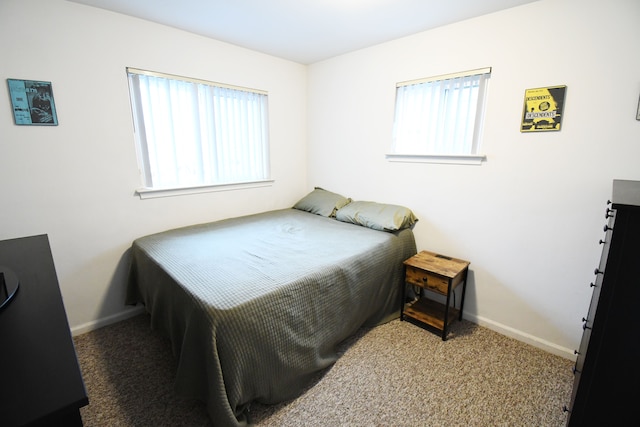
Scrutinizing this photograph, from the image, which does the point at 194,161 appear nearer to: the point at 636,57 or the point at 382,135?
the point at 382,135

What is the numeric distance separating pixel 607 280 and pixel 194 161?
2.77 metres

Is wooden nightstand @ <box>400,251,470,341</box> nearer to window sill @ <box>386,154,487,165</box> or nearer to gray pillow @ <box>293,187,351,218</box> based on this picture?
window sill @ <box>386,154,487,165</box>

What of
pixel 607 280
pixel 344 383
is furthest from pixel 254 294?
pixel 607 280

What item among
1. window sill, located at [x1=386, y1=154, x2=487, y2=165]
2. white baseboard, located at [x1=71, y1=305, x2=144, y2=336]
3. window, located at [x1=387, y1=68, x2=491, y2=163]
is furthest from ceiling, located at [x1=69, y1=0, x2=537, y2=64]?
white baseboard, located at [x1=71, y1=305, x2=144, y2=336]

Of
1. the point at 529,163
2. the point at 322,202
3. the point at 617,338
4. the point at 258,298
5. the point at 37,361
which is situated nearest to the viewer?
the point at 37,361

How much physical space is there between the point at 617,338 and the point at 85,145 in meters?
3.01

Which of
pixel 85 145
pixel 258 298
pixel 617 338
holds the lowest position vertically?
pixel 258 298

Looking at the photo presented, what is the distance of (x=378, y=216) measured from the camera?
8.38 ft

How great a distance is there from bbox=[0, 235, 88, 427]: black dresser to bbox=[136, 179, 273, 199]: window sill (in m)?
1.24

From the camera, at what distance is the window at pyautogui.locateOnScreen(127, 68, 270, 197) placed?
228 centimetres

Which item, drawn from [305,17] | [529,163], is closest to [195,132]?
[305,17]

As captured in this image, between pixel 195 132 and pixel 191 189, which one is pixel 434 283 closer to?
pixel 191 189

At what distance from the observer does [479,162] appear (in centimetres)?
215

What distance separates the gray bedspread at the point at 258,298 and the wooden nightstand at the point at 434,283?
0.44 feet
